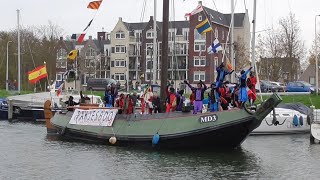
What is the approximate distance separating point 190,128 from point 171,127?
2.79ft

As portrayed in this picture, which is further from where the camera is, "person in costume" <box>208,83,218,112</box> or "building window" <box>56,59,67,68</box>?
"building window" <box>56,59,67,68</box>

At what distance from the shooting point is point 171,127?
23578 millimetres

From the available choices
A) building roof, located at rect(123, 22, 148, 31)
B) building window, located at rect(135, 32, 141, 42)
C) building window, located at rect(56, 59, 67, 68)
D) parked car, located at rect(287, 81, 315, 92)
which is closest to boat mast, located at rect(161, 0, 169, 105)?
parked car, located at rect(287, 81, 315, 92)

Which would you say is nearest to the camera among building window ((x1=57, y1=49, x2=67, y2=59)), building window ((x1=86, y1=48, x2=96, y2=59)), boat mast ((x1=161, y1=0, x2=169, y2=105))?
boat mast ((x1=161, y1=0, x2=169, y2=105))

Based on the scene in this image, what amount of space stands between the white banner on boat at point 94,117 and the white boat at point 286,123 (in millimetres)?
9758

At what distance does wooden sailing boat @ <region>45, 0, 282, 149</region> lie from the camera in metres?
22.8

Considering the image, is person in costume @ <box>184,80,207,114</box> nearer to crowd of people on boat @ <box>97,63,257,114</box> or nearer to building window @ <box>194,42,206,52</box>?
crowd of people on boat @ <box>97,63,257,114</box>

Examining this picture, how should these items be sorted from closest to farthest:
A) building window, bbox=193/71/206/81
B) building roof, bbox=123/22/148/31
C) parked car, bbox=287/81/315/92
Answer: parked car, bbox=287/81/315/92 → building window, bbox=193/71/206/81 → building roof, bbox=123/22/148/31

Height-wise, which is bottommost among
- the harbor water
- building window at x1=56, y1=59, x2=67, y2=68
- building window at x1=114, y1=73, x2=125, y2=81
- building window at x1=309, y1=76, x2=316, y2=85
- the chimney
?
the harbor water

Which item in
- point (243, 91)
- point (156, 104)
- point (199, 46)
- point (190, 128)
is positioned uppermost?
point (199, 46)

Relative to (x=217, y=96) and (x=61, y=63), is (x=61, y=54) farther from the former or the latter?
(x=217, y=96)

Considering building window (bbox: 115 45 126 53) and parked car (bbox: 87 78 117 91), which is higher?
building window (bbox: 115 45 126 53)

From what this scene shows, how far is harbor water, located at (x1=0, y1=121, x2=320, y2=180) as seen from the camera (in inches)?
757

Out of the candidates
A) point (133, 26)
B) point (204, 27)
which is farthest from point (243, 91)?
point (133, 26)
